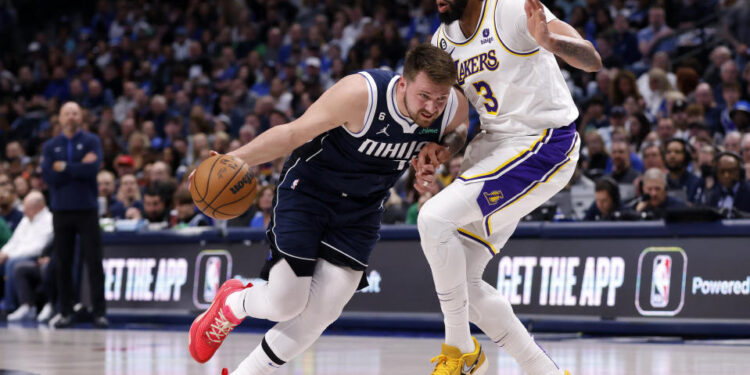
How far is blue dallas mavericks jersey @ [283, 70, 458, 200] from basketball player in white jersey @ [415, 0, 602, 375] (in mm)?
155

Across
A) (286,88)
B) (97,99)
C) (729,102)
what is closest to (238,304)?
(729,102)

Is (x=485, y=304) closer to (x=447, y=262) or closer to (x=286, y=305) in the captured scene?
(x=447, y=262)

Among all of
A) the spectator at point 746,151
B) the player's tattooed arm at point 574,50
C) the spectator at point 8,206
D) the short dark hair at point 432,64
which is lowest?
the spectator at point 8,206

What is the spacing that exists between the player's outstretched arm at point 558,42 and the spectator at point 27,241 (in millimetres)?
9274

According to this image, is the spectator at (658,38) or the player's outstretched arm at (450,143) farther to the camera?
the spectator at (658,38)

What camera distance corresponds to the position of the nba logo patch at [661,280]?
8.66 metres

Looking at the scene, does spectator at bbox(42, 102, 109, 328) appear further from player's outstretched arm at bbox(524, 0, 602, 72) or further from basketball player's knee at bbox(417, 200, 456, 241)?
player's outstretched arm at bbox(524, 0, 602, 72)

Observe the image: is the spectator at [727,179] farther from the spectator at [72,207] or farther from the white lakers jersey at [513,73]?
the spectator at [72,207]

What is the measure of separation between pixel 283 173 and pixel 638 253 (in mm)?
4434

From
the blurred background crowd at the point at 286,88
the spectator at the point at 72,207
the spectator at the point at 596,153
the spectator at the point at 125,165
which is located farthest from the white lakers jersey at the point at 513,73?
the spectator at the point at 125,165

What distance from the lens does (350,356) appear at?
7.62m

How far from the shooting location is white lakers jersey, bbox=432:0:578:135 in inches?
202

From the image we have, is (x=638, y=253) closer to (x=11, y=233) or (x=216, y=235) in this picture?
(x=216, y=235)

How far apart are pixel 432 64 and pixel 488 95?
52 cm
